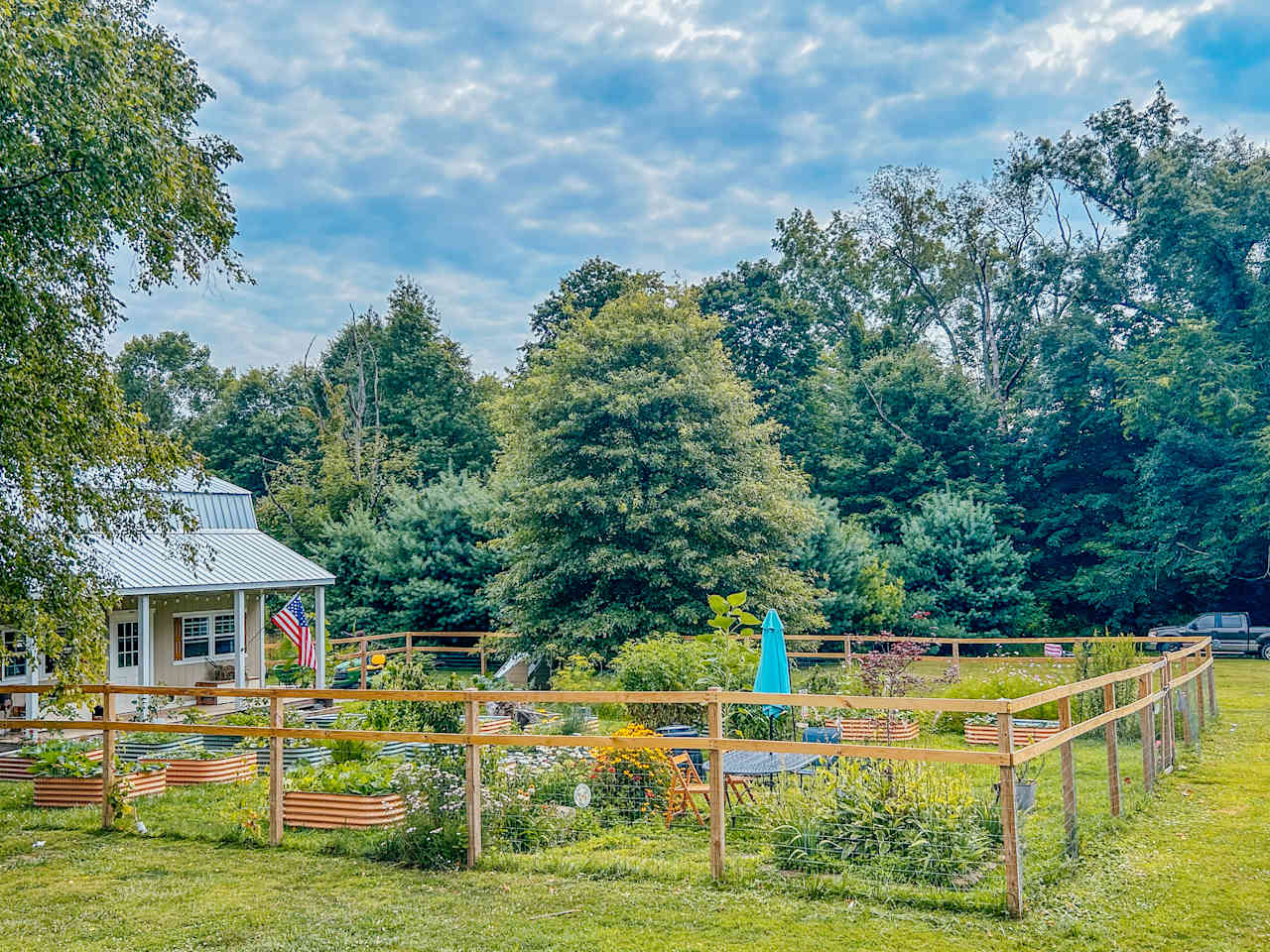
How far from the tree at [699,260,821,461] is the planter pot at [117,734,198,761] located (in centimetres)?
2556

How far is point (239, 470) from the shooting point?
1608 inches

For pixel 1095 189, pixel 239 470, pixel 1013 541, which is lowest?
pixel 1013 541

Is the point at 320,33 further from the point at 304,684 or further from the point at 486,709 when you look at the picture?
the point at 304,684

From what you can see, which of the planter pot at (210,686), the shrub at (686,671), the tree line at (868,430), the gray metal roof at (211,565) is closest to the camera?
the shrub at (686,671)

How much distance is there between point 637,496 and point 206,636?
9.04m

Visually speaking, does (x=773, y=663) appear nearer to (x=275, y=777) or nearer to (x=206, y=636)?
(x=275, y=777)

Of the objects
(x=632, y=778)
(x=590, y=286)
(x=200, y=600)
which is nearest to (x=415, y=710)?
(x=632, y=778)

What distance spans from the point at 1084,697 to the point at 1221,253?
66.7 feet

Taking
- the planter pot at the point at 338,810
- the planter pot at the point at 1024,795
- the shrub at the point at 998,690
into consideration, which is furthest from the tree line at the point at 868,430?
the planter pot at the point at 1024,795

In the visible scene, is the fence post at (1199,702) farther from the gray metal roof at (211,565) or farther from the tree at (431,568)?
the tree at (431,568)

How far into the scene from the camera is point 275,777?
721cm

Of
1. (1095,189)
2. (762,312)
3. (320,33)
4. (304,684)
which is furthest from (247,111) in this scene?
(1095,189)

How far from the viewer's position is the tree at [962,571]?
949 inches

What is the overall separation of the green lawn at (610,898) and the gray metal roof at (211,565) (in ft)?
24.3
